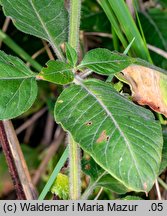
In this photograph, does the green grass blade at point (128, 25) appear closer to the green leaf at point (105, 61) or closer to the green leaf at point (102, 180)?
the green leaf at point (105, 61)

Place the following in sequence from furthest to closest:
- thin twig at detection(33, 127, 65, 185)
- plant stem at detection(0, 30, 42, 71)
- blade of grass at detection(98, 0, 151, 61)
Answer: thin twig at detection(33, 127, 65, 185)
plant stem at detection(0, 30, 42, 71)
blade of grass at detection(98, 0, 151, 61)

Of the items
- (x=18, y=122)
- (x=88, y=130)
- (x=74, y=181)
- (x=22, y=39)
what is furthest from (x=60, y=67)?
(x=18, y=122)

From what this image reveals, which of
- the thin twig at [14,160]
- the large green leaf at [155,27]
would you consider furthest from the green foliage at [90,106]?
the large green leaf at [155,27]

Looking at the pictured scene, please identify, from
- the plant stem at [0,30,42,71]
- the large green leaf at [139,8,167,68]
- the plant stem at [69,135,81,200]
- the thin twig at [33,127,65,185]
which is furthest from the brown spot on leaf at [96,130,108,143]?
the thin twig at [33,127,65,185]

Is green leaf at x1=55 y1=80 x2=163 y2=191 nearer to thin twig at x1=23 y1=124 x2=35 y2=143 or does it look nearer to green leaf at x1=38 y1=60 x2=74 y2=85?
green leaf at x1=38 y1=60 x2=74 y2=85

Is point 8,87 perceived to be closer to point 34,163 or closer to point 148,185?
point 148,185
